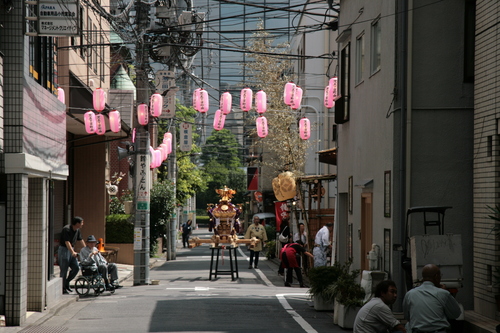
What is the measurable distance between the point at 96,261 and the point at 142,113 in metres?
5.81

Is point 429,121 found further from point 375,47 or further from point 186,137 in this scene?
point 186,137

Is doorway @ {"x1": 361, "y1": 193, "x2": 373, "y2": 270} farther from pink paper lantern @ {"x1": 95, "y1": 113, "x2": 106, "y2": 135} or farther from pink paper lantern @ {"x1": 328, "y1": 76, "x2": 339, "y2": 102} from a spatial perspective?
pink paper lantern @ {"x1": 95, "y1": 113, "x2": 106, "y2": 135}

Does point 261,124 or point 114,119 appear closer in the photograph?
point 114,119

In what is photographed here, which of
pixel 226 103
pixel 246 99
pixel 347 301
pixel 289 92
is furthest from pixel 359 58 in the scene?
pixel 226 103

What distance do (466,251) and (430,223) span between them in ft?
6.24

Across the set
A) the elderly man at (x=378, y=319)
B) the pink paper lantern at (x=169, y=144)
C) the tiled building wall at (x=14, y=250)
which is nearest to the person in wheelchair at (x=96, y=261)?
the tiled building wall at (x=14, y=250)

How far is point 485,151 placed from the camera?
12578 millimetres

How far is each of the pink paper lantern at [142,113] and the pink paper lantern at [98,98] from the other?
1.69 meters

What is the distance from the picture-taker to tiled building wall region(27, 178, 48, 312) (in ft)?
49.4

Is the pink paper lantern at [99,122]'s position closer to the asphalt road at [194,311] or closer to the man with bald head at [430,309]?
the asphalt road at [194,311]

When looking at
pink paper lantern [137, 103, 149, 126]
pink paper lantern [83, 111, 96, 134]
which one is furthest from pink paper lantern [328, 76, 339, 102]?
pink paper lantern [83, 111, 96, 134]

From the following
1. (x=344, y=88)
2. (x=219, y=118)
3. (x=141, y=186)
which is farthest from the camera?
(x=219, y=118)

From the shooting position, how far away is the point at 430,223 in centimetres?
1259

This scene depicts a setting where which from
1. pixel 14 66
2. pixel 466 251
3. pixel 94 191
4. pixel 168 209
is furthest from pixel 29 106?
pixel 168 209
